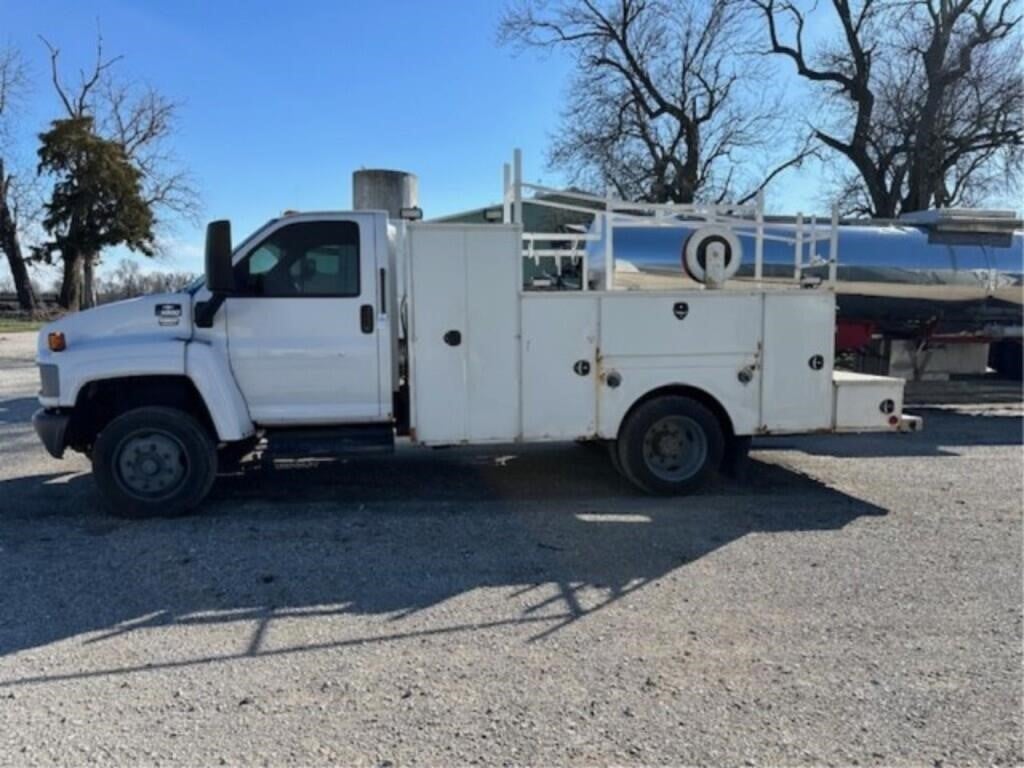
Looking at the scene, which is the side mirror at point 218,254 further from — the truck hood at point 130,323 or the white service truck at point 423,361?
the truck hood at point 130,323

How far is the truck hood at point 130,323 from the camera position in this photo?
219 inches

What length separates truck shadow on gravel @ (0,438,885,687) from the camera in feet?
12.7

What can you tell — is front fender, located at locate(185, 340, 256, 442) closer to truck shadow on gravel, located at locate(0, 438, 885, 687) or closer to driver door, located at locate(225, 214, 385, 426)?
driver door, located at locate(225, 214, 385, 426)

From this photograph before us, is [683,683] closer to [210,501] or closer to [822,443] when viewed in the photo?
[210,501]

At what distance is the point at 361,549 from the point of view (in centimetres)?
496

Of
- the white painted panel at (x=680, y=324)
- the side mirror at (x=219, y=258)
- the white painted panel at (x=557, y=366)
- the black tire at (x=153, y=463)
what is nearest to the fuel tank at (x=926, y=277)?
the white painted panel at (x=680, y=324)

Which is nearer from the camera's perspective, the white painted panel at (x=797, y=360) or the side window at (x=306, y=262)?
the side window at (x=306, y=262)

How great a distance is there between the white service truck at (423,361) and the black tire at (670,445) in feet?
0.05

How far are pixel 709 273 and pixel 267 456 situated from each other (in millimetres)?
3930

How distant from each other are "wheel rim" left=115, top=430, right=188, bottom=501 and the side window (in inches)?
50.6

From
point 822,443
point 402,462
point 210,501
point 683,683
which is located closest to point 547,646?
point 683,683

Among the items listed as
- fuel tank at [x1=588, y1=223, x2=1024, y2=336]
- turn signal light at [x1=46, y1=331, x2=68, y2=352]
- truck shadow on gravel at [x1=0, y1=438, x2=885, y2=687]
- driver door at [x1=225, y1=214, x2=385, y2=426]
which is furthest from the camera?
fuel tank at [x1=588, y1=223, x2=1024, y2=336]

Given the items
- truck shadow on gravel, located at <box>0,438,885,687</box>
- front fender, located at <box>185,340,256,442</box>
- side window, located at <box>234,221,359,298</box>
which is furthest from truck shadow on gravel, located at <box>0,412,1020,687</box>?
side window, located at <box>234,221,359,298</box>

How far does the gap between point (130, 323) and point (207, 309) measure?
0.59 m
